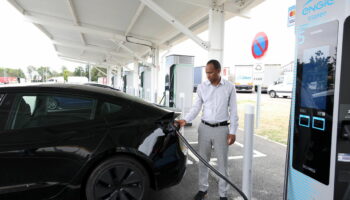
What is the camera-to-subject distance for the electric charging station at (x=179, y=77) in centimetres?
789

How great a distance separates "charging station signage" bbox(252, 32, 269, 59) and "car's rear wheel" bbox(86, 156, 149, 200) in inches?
158

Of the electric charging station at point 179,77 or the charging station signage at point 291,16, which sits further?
the electric charging station at point 179,77

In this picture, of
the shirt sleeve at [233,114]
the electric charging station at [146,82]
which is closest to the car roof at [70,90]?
the shirt sleeve at [233,114]

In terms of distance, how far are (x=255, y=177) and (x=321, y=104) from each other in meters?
2.07

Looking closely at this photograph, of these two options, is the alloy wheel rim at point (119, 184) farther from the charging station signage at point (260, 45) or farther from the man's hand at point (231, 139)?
the charging station signage at point (260, 45)

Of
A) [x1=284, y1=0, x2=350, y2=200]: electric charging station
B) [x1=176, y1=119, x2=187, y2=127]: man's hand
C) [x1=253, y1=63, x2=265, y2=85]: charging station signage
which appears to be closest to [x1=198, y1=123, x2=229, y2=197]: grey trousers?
[x1=176, y1=119, x2=187, y2=127]: man's hand

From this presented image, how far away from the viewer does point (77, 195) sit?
239 cm

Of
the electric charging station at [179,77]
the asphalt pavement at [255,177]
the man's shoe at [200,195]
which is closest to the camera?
the man's shoe at [200,195]

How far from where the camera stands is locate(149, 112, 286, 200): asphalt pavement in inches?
120

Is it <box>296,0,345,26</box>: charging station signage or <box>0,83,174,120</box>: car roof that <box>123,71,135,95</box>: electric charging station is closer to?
<box>0,83,174,120</box>: car roof

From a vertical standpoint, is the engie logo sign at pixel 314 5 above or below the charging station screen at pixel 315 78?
above

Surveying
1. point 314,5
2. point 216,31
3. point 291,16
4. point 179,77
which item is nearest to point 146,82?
point 179,77

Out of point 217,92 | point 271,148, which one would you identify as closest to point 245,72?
point 271,148

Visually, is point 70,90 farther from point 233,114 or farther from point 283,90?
point 283,90
